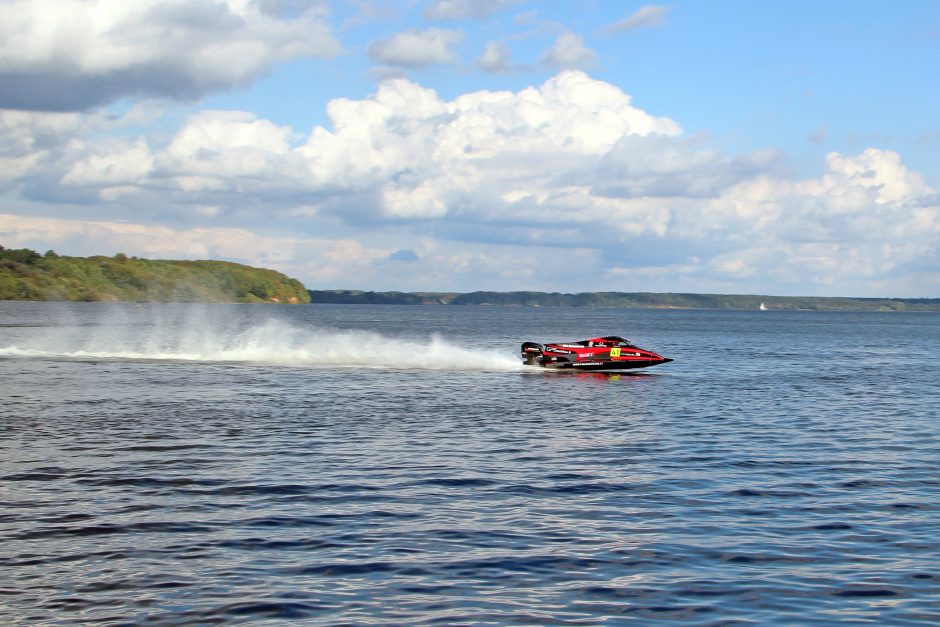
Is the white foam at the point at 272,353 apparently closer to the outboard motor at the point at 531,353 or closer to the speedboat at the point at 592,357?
the outboard motor at the point at 531,353

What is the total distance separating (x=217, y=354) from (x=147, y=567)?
58.5 metres

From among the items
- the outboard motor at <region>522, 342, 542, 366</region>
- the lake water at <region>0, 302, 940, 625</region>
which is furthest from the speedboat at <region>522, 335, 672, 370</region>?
the lake water at <region>0, 302, 940, 625</region>

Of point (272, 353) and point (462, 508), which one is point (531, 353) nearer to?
point (272, 353)

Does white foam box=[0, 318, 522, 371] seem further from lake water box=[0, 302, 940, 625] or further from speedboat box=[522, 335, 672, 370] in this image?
lake water box=[0, 302, 940, 625]

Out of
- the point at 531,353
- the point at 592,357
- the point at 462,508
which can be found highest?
the point at 531,353

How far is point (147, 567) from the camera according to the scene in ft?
55.7

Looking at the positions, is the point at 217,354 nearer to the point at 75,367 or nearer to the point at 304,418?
the point at 75,367

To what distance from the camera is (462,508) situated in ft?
70.6

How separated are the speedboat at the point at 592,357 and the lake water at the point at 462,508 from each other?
46.1 ft

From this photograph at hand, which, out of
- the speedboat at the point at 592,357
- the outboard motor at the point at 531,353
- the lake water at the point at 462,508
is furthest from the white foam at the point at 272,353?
the lake water at the point at 462,508

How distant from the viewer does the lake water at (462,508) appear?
15.3 m

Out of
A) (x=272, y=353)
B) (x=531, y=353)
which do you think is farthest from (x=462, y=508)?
(x=272, y=353)

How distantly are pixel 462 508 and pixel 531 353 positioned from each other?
40583mm

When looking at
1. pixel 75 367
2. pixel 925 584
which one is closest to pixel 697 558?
pixel 925 584
